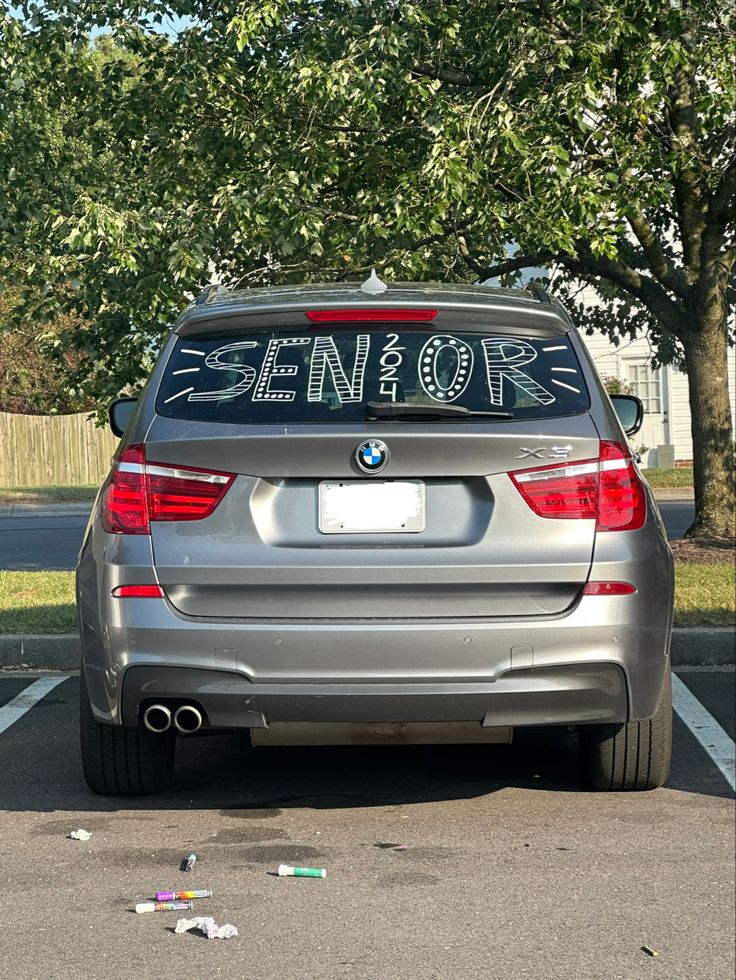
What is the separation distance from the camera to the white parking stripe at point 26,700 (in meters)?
7.08

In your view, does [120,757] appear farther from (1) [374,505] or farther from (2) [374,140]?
(2) [374,140]

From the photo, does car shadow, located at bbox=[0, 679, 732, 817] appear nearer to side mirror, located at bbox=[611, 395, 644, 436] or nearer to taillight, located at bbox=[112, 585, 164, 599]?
taillight, located at bbox=[112, 585, 164, 599]

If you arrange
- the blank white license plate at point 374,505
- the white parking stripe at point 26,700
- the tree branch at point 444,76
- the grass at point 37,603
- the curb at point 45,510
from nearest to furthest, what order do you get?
the blank white license plate at point 374,505 < the white parking stripe at point 26,700 < the grass at point 37,603 < the tree branch at point 444,76 < the curb at point 45,510

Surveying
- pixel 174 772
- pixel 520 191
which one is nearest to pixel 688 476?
pixel 520 191

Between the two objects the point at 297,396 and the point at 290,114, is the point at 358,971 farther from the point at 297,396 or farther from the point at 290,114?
the point at 290,114

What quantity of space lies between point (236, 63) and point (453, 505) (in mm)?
8110

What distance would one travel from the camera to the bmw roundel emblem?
4672 millimetres

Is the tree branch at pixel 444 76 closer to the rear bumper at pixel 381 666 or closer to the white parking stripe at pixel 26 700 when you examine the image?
the white parking stripe at pixel 26 700

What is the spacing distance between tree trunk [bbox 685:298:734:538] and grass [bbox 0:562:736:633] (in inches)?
66.5

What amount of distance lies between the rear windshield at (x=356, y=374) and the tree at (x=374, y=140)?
5.43 m

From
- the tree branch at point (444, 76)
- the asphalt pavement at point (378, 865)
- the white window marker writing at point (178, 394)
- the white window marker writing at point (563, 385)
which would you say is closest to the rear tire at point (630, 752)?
the asphalt pavement at point (378, 865)

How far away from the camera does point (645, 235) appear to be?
13625 millimetres

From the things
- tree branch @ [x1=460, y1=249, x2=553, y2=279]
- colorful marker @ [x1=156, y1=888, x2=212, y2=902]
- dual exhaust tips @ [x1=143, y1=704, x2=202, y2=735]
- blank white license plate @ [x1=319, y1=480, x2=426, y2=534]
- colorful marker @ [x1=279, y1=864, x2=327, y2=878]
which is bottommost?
colorful marker @ [x1=279, y1=864, x2=327, y2=878]

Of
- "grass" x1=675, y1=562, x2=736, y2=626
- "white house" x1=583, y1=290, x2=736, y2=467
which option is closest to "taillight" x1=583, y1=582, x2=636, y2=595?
"grass" x1=675, y1=562, x2=736, y2=626
